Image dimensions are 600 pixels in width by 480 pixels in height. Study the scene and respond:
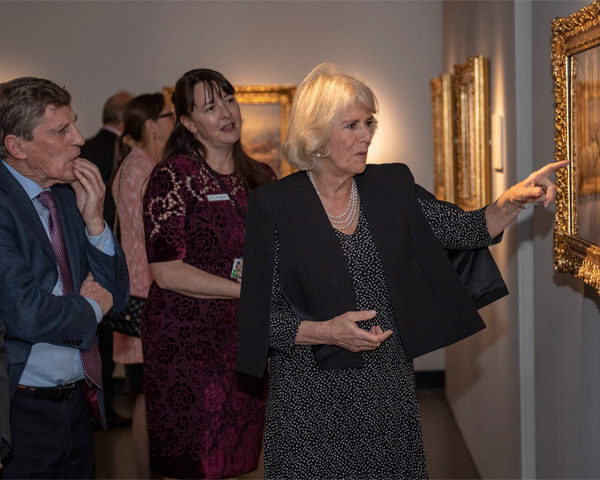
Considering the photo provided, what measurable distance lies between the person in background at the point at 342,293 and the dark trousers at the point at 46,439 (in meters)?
0.64

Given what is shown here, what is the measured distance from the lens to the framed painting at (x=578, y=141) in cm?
242

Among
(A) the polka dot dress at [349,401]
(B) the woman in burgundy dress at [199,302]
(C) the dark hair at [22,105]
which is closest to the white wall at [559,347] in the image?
(A) the polka dot dress at [349,401]

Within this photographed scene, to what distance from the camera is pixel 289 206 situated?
2.74 m

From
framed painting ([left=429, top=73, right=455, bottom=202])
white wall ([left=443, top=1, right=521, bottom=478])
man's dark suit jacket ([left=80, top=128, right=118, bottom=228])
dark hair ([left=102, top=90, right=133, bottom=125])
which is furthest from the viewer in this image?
dark hair ([left=102, top=90, right=133, bottom=125])

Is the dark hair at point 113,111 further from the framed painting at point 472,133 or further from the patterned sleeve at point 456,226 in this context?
the patterned sleeve at point 456,226

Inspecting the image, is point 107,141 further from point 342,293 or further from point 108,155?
point 342,293

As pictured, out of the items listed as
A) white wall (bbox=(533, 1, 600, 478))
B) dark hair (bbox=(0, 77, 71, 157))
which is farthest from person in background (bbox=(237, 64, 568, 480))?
dark hair (bbox=(0, 77, 71, 157))

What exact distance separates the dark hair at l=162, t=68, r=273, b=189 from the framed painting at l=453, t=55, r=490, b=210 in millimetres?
1574

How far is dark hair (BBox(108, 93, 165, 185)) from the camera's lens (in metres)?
5.40

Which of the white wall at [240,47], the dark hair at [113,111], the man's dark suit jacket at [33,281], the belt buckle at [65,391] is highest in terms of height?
the white wall at [240,47]

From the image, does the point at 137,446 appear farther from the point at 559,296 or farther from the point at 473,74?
the point at 473,74

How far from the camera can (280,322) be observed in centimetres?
270

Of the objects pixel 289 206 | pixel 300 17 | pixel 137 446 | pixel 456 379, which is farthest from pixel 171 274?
pixel 300 17

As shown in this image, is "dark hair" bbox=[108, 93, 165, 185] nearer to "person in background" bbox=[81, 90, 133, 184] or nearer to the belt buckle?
"person in background" bbox=[81, 90, 133, 184]
